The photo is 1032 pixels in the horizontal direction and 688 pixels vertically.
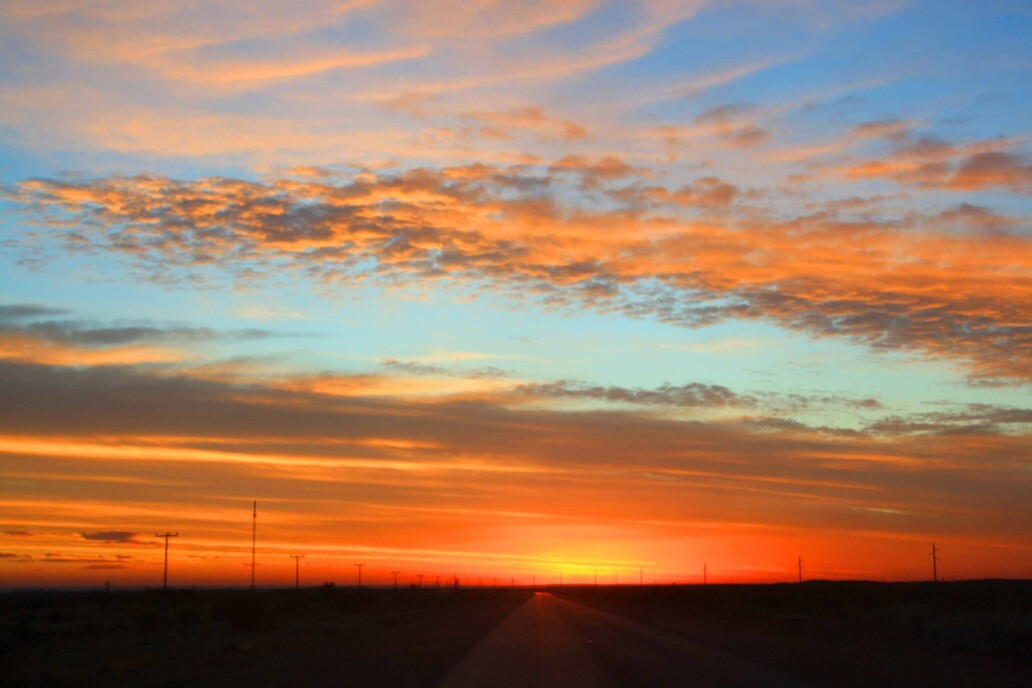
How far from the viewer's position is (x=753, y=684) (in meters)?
17.9

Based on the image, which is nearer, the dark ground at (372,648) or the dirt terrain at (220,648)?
the dark ground at (372,648)

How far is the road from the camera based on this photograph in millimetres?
18094

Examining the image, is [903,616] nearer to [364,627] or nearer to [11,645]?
[364,627]

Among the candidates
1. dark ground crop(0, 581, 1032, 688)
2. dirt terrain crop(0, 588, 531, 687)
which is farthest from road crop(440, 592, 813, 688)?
dirt terrain crop(0, 588, 531, 687)

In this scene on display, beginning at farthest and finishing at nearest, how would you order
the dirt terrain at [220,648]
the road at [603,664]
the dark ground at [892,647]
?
the dirt terrain at [220,648] < the dark ground at [892,647] < the road at [603,664]

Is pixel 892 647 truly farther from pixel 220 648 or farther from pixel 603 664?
pixel 220 648

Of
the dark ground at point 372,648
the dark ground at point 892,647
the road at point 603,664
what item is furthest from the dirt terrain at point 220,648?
the dark ground at point 892,647

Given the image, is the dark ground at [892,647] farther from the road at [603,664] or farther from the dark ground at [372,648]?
the road at [603,664]

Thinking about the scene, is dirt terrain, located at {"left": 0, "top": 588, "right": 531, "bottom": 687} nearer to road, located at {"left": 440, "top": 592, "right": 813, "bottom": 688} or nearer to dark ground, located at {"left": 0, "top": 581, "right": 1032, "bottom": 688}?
dark ground, located at {"left": 0, "top": 581, "right": 1032, "bottom": 688}

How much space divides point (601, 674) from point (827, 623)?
29.1 m

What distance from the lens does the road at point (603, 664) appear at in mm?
18094

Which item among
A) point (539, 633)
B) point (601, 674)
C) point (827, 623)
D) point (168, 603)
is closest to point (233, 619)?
point (539, 633)

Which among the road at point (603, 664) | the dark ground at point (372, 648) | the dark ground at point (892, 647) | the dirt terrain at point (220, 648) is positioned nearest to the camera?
the road at point (603, 664)

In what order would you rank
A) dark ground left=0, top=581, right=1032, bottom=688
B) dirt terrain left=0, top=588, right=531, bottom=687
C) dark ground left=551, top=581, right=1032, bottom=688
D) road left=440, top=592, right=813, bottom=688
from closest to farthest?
road left=440, top=592, right=813, bottom=688 < dark ground left=551, top=581, right=1032, bottom=688 < dark ground left=0, top=581, right=1032, bottom=688 < dirt terrain left=0, top=588, right=531, bottom=687
